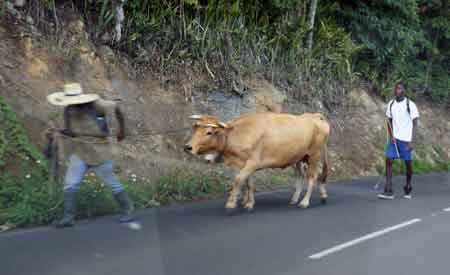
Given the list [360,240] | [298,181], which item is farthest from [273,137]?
[360,240]

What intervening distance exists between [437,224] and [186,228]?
139 inches

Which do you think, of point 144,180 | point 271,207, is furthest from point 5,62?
point 271,207

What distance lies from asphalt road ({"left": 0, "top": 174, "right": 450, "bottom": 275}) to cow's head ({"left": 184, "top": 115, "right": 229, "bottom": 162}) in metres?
0.88

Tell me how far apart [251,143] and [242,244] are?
252cm

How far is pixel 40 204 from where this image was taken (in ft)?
26.6

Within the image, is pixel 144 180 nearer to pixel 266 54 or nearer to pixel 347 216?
pixel 347 216

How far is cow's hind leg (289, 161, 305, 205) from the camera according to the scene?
1048 centimetres

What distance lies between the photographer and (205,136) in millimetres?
9305

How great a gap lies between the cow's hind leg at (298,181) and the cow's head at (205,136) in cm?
177

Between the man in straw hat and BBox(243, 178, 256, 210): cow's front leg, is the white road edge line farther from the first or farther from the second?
the man in straw hat

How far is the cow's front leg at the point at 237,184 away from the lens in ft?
30.2

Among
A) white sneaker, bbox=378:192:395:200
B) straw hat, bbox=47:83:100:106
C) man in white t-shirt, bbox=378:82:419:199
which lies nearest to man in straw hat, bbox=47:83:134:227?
straw hat, bbox=47:83:100:106

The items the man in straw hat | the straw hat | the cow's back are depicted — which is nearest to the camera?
the straw hat

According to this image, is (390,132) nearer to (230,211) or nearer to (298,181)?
(298,181)
